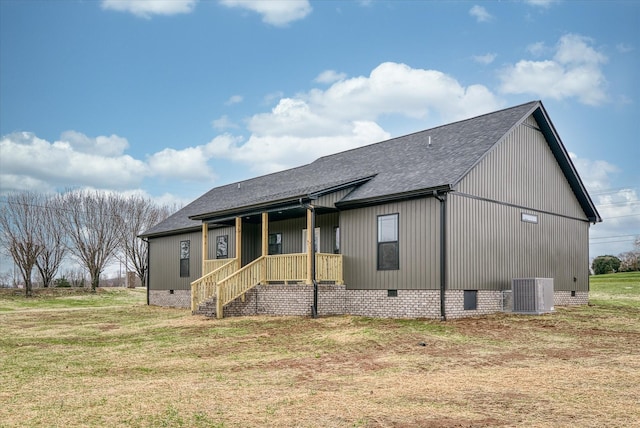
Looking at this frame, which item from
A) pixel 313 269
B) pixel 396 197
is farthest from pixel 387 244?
pixel 313 269

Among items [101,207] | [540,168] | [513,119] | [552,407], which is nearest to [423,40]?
[513,119]

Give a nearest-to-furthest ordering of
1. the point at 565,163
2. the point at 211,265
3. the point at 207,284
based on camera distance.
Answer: the point at 207,284, the point at 565,163, the point at 211,265

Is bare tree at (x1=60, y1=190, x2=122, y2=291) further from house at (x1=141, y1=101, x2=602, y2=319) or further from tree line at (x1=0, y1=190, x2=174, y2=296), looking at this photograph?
house at (x1=141, y1=101, x2=602, y2=319)

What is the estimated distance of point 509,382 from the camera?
9.27 m

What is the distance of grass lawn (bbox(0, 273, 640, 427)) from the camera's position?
7.41 meters

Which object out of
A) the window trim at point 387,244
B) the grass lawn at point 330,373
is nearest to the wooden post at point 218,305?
the grass lawn at point 330,373

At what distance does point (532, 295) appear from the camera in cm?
1880

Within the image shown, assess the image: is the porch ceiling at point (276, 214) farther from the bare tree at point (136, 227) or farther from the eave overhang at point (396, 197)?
the bare tree at point (136, 227)

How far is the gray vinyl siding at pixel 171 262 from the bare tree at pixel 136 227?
827 inches

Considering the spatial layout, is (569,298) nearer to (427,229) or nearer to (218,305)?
(427,229)

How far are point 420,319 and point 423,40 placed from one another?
10.5 m

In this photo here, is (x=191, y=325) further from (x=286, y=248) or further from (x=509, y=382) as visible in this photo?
(x=509, y=382)

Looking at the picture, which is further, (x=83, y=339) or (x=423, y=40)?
(x=423, y=40)

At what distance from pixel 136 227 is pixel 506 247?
40489 millimetres
